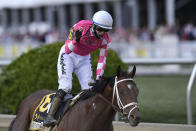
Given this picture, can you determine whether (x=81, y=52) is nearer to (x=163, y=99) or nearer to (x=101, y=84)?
(x=101, y=84)

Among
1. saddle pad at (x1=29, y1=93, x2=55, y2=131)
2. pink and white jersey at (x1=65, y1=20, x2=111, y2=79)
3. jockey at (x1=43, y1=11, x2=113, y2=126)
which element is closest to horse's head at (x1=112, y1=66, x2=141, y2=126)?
jockey at (x1=43, y1=11, x2=113, y2=126)

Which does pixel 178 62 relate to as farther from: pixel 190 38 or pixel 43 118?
pixel 190 38

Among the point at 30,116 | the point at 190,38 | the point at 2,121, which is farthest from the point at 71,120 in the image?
the point at 190,38

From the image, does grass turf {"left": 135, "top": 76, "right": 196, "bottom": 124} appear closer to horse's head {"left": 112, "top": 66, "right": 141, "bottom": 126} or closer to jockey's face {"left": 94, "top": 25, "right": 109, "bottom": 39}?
jockey's face {"left": 94, "top": 25, "right": 109, "bottom": 39}

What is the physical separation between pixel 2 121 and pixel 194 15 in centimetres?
2446

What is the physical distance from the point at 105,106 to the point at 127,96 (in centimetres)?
46

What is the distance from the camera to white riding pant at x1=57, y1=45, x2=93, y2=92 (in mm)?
5555

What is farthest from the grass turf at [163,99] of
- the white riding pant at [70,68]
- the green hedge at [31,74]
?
the white riding pant at [70,68]

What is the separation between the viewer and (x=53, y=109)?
5.38 m

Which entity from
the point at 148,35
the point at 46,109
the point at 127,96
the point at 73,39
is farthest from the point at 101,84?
the point at 148,35

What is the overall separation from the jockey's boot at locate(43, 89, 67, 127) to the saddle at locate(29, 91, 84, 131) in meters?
0.07

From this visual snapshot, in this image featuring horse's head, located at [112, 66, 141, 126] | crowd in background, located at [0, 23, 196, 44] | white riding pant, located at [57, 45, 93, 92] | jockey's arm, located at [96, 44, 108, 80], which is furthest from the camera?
crowd in background, located at [0, 23, 196, 44]

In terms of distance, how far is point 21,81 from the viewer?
8.33m

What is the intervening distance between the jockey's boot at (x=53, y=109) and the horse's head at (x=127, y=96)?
92 cm
